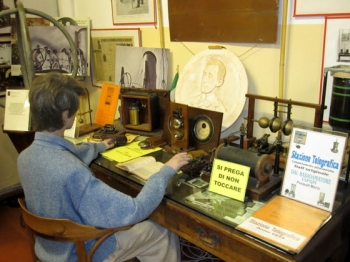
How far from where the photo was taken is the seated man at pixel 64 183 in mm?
1100

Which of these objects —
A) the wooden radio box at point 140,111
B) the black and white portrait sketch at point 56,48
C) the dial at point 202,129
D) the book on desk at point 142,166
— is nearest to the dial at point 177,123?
the dial at point 202,129

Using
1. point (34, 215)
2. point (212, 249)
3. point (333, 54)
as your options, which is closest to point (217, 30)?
point (333, 54)

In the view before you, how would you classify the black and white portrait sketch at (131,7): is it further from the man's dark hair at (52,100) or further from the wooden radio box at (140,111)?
the man's dark hair at (52,100)

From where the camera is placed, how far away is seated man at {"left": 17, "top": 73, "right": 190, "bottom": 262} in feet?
3.61

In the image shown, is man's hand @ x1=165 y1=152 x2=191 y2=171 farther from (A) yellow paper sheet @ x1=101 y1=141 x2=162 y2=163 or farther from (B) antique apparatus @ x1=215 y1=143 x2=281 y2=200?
(A) yellow paper sheet @ x1=101 y1=141 x2=162 y2=163

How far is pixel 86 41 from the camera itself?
2500 mm

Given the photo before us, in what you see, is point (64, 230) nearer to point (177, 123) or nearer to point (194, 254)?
point (177, 123)

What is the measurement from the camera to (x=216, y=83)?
173 centimetres

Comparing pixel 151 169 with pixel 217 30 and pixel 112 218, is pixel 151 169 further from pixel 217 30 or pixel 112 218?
A: pixel 217 30

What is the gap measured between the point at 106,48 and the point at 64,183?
1.59m

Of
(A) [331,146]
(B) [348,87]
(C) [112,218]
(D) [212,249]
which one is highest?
(B) [348,87]

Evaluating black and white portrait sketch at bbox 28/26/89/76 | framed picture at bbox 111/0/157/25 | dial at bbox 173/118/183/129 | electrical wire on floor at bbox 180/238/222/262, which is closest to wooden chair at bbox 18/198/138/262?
dial at bbox 173/118/183/129

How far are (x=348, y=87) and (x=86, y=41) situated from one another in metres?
1.87

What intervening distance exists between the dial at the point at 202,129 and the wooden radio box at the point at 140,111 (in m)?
0.37
